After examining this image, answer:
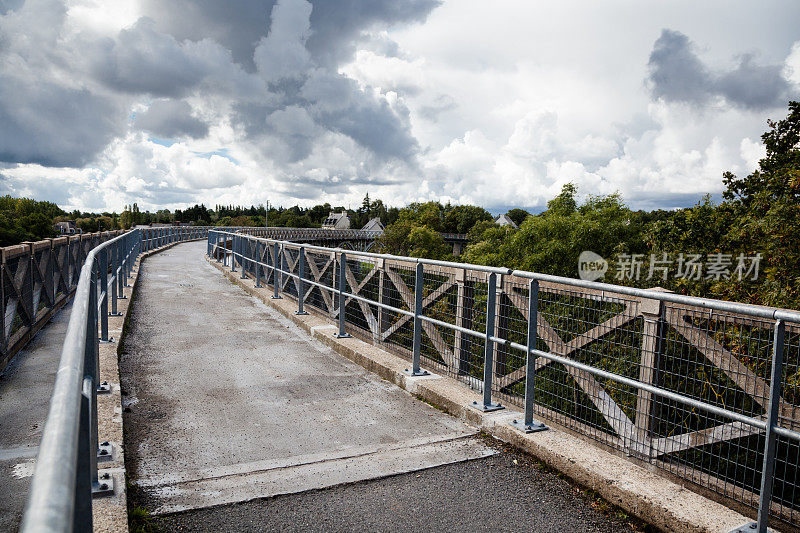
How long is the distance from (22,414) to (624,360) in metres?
5.07

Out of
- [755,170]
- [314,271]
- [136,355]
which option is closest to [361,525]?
[136,355]

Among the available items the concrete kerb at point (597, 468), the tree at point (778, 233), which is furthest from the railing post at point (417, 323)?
the tree at point (778, 233)

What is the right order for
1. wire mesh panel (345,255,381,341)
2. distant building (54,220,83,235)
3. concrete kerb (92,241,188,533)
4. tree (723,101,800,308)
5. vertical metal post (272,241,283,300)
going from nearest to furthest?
concrete kerb (92,241,188,533) → wire mesh panel (345,255,381,341) → vertical metal post (272,241,283,300) → tree (723,101,800,308) → distant building (54,220,83,235)

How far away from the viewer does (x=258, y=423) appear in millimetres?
4777

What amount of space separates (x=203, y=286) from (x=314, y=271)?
593 cm

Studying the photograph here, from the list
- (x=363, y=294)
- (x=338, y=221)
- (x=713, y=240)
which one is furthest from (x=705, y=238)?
(x=338, y=221)

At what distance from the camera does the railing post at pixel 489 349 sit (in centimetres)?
485

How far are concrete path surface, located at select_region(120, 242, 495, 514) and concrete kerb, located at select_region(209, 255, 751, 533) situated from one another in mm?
156

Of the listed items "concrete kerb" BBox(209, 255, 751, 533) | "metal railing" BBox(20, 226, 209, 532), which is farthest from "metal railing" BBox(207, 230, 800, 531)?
"metal railing" BBox(20, 226, 209, 532)

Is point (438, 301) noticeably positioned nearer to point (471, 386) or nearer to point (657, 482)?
point (471, 386)

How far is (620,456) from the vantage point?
4117 mm

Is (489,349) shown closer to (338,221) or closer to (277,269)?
(277,269)

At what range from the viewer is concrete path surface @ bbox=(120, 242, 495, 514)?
378 centimetres

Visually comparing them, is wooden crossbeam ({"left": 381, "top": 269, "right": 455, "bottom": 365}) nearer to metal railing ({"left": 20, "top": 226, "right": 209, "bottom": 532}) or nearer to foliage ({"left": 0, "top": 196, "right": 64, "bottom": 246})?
metal railing ({"left": 20, "top": 226, "right": 209, "bottom": 532})
